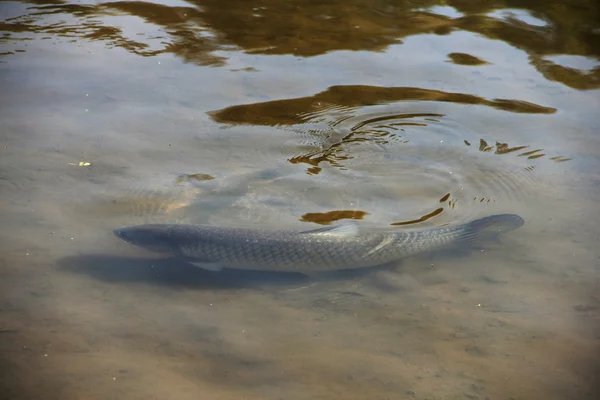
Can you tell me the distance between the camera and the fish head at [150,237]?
4730mm

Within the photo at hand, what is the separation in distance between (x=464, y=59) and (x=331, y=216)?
3849mm

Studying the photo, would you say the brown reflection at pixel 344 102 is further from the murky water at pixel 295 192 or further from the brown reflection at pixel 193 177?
the brown reflection at pixel 193 177

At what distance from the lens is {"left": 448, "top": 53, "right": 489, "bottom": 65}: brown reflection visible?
796 centimetres

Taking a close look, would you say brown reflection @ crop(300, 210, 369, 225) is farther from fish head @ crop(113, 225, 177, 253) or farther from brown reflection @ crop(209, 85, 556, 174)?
fish head @ crop(113, 225, 177, 253)

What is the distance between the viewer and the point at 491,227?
484 centimetres

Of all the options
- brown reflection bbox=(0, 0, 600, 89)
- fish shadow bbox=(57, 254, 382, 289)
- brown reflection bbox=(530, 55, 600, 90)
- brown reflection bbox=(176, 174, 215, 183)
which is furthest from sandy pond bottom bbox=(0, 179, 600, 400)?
brown reflection bbox=(0, 0, 600, 89)

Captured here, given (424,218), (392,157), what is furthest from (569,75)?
(424,218)

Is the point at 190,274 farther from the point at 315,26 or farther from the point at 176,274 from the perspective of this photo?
the point at 315,26

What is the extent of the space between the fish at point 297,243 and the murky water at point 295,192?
0.35 feet

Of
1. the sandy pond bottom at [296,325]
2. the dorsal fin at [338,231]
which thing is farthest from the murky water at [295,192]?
the dorsal fin at [338,231]

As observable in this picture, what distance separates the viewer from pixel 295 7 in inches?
377

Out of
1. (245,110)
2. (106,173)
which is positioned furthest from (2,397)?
(245,110)

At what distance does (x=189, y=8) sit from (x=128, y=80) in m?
2.54

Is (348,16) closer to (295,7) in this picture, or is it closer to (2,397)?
(295,7)
